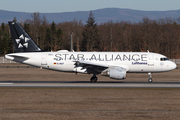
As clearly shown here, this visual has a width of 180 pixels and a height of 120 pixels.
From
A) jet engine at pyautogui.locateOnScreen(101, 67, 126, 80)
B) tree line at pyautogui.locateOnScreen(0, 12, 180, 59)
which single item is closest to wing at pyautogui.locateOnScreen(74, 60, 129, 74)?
jet engine at pyautogui.locateOnScreen(101, 67, 126, 80)

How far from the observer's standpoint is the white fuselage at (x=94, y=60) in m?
34.5

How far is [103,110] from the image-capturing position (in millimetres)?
17953

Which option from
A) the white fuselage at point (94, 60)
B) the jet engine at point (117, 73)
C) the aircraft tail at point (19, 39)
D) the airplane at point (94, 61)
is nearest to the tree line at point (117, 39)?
the airplane at point (94, 61)

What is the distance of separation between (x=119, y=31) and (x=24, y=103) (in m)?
110

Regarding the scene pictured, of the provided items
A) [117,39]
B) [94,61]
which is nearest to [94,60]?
[94,61]

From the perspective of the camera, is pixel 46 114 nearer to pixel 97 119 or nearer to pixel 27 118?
pixel 27 118

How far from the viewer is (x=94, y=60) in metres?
34.7

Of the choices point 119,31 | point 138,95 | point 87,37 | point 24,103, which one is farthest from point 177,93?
point 119,31

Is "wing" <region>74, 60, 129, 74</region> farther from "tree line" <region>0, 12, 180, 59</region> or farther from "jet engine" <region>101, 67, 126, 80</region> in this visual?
"tree line" <region>0, 12, 180, 59</region>

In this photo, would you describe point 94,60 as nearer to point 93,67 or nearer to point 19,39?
point 93,67

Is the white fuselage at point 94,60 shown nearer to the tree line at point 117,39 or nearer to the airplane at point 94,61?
the airplane at point 94,61

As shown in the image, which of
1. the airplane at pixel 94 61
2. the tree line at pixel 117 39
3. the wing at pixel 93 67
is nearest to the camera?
the wing at pixel 93 67

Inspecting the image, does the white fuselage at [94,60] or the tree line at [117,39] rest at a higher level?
the tree line at [117,39]

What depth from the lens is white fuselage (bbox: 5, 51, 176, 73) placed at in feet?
113
